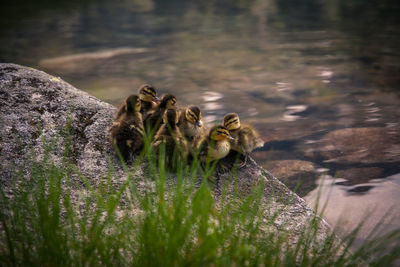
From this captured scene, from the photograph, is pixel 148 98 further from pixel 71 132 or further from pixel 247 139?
pixel 247 139

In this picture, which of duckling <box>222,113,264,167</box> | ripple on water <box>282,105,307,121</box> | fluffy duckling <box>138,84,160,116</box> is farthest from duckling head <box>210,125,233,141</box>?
ripple on water <box>282,105,307,121</box>

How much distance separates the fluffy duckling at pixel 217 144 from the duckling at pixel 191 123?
197mm

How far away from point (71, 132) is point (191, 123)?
0.92 metres

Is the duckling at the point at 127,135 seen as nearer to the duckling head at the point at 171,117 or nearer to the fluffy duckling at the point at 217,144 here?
the duckling head at the point at 171,117

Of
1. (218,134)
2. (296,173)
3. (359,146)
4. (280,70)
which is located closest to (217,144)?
(218,134)

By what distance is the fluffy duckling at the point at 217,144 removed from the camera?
111 inches

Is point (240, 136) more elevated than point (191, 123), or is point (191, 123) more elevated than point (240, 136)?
point (191, 123)

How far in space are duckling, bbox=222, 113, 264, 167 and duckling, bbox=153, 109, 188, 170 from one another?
0.46 m

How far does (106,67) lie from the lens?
913 cm

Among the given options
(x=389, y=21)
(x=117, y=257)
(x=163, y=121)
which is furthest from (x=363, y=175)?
(x=389, y=21)

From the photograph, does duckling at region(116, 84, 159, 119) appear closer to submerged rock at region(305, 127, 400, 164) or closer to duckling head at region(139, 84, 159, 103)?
duckling head at region(139, 84, 159, 103)

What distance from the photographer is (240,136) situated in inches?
126

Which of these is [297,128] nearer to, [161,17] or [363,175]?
[363,175]

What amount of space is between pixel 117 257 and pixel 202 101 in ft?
16.4
